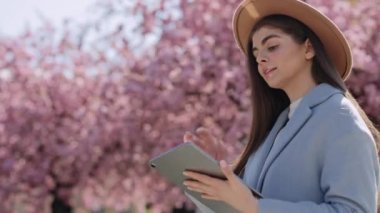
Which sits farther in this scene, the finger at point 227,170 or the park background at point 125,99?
the park background at point 125,99

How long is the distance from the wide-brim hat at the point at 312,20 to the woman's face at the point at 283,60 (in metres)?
0.06

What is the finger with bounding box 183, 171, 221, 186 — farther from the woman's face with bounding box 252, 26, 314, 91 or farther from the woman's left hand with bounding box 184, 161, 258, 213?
the woman's face with bounding box 252, 26, 314, 91

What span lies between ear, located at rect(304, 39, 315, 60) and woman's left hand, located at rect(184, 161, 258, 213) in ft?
1.42

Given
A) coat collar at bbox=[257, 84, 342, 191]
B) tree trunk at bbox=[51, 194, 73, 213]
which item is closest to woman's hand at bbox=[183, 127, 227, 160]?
coat collar at bbox=[257, 84, 342, 191]

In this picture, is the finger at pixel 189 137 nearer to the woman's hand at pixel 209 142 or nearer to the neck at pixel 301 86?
the woman's hand at pixel 209 142

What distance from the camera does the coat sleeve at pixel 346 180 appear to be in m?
1.98

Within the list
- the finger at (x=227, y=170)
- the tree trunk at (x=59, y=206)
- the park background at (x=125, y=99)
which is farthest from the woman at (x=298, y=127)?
the tree trunk at (x=59, y=206)

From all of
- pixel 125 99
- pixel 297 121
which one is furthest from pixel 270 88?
pixel 125 99

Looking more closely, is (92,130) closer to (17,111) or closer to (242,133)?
(17,111)

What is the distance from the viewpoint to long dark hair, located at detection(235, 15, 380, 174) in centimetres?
225

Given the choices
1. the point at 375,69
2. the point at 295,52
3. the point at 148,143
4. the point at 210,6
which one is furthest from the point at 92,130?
the point at 295,52

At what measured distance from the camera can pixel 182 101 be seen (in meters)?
9.60

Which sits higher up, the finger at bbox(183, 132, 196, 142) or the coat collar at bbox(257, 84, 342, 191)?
the finger at bbox(183, 132, 196, 142)

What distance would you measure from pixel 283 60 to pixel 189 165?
393 millimetres
